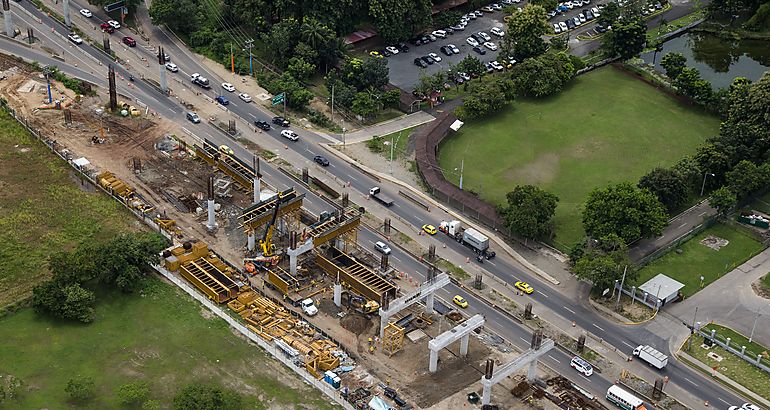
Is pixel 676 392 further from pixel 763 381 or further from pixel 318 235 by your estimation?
pixel 318 235

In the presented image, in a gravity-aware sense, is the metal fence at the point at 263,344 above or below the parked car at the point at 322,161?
below

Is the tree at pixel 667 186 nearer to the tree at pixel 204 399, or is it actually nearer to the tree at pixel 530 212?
the tree at pixel 530 212

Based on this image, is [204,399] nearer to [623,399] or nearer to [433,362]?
[433,362]

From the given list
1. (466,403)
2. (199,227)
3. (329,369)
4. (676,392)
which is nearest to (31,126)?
(199,227)

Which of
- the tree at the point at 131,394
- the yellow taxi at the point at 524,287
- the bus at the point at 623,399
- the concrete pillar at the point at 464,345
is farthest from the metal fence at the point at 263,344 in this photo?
the yellow taxi at the point at 524,287

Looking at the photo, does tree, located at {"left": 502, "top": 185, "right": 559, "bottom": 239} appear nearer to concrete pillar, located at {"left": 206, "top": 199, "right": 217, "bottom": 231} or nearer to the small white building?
the small white building

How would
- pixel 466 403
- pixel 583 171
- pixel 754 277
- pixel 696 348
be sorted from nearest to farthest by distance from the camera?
pixel 466 403
pixel 696 348
pixel 754 277
pixel 583 171
